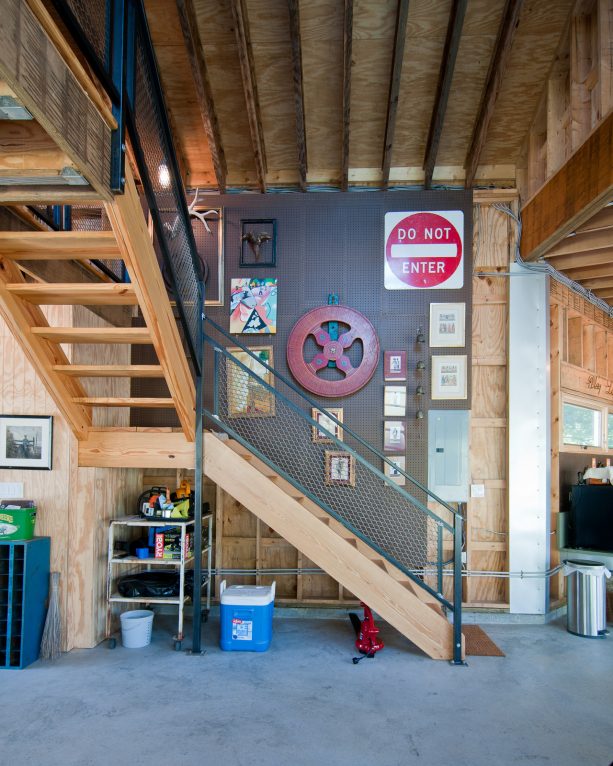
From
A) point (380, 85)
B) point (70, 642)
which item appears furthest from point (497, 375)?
point (70, 642)

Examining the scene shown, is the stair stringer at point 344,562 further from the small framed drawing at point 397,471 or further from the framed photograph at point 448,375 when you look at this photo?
the framed photograph at point 448,375

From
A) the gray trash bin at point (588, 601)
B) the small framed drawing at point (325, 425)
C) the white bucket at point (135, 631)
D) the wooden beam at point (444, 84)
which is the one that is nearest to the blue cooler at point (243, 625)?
the white bucket at point (135, 631)

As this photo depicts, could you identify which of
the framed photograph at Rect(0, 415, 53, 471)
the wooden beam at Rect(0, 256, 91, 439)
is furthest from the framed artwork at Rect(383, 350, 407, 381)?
the framed photograph at Rect(0, 415, 53, 471)

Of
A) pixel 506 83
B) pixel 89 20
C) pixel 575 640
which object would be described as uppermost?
pixel 506 83

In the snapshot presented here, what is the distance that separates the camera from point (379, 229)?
20.9 ft

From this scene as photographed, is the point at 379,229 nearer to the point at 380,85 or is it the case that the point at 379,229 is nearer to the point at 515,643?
the point at 380,85

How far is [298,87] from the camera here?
211 inches

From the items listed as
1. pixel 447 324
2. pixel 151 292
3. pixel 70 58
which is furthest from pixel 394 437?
pixel 70 58

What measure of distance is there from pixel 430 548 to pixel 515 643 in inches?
45.7

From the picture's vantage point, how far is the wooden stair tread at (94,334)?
4.12 meters

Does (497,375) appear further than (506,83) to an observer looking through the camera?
Yes

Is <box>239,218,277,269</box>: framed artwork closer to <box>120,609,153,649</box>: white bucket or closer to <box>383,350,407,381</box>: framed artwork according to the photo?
<box>383,350,407,381</box>: framed artwork

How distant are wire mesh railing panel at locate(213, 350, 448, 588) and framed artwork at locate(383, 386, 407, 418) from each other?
24.1 inches

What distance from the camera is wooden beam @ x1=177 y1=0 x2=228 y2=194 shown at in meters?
4.83
